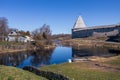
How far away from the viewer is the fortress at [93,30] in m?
117

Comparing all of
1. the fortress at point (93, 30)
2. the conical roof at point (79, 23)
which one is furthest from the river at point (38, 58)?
the conical roof at point (79, 23)

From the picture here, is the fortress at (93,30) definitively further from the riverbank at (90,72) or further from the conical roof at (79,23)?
the riverbank at (90,72)

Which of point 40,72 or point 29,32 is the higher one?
point 29,32

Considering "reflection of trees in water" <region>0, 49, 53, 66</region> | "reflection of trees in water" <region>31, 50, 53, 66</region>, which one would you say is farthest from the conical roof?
"reflection of trees in water" <region>0, 49, 53, 66</region>

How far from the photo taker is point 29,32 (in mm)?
111500

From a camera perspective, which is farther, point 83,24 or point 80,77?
point 83,24

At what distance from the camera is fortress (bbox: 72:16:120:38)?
4599 inches

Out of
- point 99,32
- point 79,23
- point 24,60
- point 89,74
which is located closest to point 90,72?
point 89,74

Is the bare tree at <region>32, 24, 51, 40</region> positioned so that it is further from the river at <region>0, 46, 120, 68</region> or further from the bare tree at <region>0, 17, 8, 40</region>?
the river at <region>0, 46, 120, 68</region>

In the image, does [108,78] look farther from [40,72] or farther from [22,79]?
[22,79]

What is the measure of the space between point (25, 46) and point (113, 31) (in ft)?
189

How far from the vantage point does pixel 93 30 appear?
133 metres

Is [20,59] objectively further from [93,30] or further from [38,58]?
[93,30]

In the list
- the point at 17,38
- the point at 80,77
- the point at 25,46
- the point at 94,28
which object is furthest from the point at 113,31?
the point at 80,77
